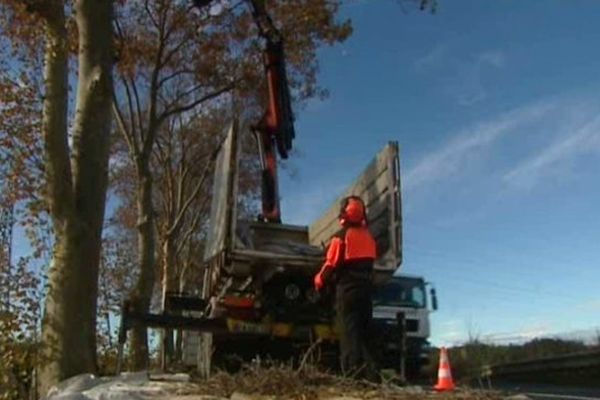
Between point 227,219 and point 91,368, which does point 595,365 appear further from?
point 91,368

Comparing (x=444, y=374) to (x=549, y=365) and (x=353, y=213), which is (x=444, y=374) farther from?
(x=549, y=365)

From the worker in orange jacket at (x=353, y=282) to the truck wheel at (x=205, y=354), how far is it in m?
2.60

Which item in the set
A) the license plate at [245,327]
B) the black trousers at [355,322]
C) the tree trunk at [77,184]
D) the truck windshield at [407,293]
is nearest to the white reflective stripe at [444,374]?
the black trousers at [355,322]

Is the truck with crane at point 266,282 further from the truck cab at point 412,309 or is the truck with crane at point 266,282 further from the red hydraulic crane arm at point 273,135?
the truck cab at point 412,309

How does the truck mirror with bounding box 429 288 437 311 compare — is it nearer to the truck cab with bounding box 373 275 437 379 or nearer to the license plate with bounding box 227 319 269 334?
the truck cab with bounding box 373 275 437 379

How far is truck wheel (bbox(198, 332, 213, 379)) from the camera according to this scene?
10.1 metres

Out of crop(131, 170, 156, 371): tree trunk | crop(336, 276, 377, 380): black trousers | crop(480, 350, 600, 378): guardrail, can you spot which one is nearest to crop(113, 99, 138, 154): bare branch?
crop(131, 170, 156, 371): tree trunk

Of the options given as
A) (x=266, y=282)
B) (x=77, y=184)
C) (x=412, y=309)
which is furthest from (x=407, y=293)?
(x=77, y=184)

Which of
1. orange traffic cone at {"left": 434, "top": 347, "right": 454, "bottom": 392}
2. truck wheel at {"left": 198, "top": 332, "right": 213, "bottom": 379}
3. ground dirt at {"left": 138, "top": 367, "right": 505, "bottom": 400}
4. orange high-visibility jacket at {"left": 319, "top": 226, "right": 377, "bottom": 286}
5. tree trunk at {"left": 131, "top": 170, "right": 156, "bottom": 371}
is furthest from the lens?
tree trunk at {"left": 131, "top": 170, "right": 156, "bottom": 371}

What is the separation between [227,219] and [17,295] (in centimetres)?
248

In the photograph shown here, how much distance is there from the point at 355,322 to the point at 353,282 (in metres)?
0.37

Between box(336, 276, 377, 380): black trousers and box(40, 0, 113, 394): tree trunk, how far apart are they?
2561 millimetres

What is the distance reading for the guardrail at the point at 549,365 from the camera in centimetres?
1592

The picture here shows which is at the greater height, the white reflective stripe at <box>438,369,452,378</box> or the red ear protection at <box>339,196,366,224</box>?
the red ear protection at <box>339,196,366,224</box>
